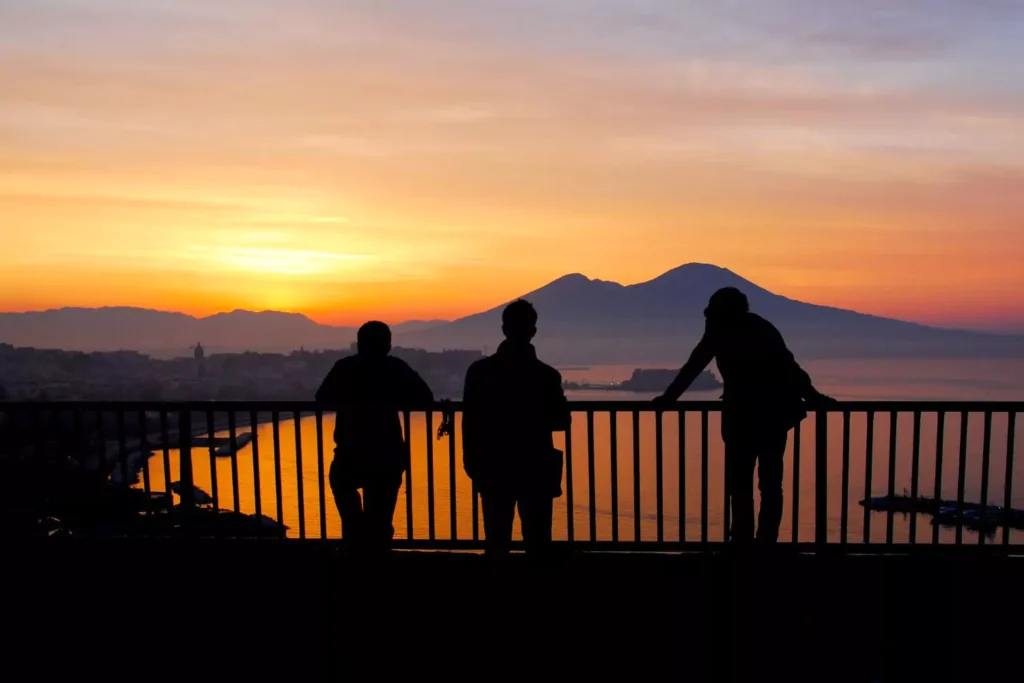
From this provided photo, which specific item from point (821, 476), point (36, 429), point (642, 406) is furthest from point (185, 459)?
point (821, 476)

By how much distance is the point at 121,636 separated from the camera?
4.41 metres

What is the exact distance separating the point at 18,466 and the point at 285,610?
391cm

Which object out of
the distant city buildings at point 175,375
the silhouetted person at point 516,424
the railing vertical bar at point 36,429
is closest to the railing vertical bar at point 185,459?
the railing vertical bar at point 36,429

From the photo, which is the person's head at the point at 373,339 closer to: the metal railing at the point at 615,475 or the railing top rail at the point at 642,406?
the metal railing at the point at 615,475

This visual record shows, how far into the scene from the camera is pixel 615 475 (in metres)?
6.25

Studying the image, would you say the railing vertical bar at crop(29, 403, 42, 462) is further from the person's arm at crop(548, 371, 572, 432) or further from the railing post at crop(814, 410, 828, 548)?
the railing post at crop(814, 410, 828, 548)

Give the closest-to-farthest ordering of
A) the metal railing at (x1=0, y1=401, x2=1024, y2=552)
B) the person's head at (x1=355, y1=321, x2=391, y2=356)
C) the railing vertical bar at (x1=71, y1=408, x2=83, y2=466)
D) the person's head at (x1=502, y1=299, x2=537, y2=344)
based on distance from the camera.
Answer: the person's head at (x1=502, y1=299, x2=537, y2=344)
the person's head at (x1=355, y1=321, x2=391, y2=356)
the metal railing at (x1=0, y1=401, x2=1024, y2=552)
the railing vertical bar at (x1=71, y1=408, x2=83, y2=466)

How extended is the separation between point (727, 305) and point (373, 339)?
2189 mm

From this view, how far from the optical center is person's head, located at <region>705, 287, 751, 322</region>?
5066 mm

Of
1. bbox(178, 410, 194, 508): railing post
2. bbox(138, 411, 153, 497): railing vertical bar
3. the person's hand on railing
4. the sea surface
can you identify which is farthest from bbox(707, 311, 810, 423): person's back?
the sea surface

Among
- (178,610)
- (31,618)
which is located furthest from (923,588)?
(31,618)

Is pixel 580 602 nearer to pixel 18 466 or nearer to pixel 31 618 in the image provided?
pixel 31 618

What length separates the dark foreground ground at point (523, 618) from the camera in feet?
12.9

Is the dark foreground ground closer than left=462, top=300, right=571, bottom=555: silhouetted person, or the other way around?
the dark foreground ground
